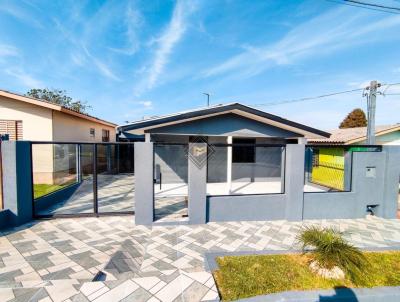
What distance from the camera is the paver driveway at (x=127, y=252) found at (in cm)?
293

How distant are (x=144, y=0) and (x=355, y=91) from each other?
11.9 m

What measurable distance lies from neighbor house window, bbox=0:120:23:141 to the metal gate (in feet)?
3.18

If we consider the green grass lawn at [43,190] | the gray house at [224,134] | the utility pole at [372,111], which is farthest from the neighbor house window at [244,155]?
the green grass lawn at [43,190]

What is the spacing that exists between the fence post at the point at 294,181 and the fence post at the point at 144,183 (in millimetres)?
3837

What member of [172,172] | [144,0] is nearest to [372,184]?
[172,172]

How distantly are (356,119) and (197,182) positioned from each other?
36.4m

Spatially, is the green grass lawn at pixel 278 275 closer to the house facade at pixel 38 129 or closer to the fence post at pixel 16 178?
the fence post at pixel 16 178

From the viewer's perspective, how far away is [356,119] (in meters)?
32.0

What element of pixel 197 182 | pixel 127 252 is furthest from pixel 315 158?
pixel 127 252

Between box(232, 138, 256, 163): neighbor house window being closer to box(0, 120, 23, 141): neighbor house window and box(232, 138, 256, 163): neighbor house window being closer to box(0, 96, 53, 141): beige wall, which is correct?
box(0, 96, 53, 141): beige wall

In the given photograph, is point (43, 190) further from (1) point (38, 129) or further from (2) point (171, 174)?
(2) point (171, 174)

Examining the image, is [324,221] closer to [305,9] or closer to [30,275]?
[305,9]

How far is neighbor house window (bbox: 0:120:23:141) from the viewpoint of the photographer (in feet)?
30.6

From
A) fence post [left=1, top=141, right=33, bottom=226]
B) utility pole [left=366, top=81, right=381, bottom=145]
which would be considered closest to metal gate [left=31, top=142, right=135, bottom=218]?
fence post [left=1, top=141, right=33, bottom=226]
